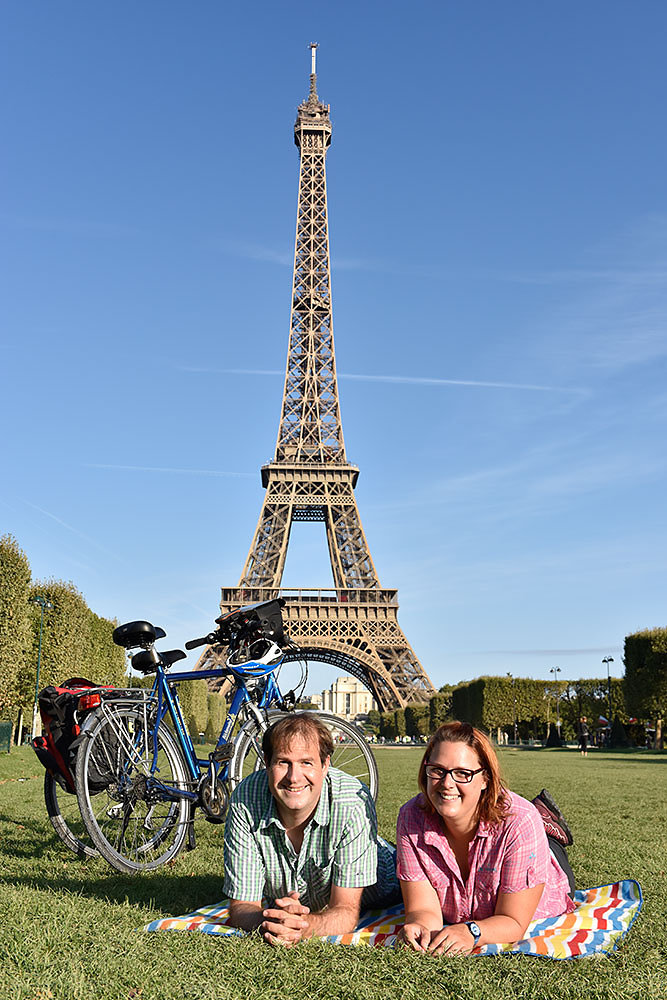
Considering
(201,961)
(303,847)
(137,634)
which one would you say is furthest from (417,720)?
(201,961)

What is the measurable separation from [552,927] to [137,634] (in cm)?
234

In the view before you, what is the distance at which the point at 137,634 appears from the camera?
4.20 m

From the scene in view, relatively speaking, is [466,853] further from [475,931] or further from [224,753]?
[224,753]

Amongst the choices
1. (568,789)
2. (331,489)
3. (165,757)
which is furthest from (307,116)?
(165,757)

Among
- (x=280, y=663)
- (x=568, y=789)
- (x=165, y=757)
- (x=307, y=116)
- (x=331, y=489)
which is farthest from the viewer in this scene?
(x=307, y=116)

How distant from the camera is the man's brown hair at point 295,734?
2707mm

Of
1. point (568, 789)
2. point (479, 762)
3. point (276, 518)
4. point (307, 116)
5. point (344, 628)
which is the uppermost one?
point (307, 116)

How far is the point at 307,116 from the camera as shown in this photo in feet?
168

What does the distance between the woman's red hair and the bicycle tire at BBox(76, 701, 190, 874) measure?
1.77 m

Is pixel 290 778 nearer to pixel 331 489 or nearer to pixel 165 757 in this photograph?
pixel 165 757

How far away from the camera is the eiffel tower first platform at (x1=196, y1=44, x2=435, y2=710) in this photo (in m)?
39.1

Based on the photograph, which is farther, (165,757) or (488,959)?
(165,757)

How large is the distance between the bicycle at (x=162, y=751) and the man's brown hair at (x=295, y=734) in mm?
1045

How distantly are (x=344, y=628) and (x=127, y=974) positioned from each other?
124 ft
